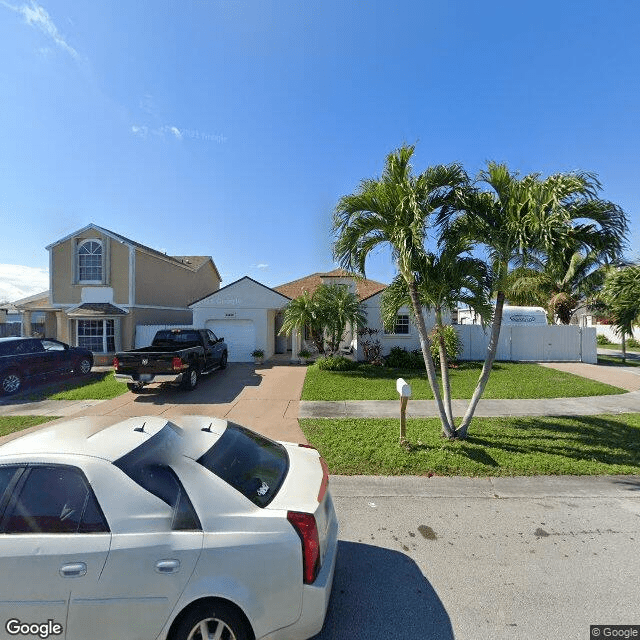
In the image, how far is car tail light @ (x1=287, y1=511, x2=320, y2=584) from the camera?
84.4 inches

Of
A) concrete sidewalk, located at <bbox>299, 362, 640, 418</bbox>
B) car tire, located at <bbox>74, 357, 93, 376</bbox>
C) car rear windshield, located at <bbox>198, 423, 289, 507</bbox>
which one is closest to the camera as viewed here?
car rear windshield, located at <bbox>198, 423, 289, 507</bbox>

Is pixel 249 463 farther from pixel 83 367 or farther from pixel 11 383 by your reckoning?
pixel 83 367

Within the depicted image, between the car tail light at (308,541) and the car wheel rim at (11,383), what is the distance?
12.2 m

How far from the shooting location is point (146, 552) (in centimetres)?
204

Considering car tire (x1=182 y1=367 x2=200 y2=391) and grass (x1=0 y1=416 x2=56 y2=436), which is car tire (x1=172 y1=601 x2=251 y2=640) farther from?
car tire (x1=182 y1=367 x2=200 y2=391)

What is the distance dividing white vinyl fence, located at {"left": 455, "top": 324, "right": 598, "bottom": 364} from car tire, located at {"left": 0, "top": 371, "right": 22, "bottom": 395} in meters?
16.6

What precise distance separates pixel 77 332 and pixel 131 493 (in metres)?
17.3

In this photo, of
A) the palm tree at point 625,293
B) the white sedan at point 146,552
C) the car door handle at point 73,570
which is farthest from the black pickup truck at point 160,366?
the palm tree at point 625,293

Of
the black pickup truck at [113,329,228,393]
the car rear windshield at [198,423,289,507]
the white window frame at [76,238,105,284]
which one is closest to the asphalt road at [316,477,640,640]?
the car rear windshield at [198,423,289,507]

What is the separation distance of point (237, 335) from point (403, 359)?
770cm

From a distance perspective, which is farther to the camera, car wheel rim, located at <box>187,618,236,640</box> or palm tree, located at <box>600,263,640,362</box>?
palm tree, located at <box>600,263,640,362</box>

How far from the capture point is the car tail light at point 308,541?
84.4 inches

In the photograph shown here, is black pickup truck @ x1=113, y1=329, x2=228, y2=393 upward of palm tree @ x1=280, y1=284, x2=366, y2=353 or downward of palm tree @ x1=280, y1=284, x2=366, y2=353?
downward

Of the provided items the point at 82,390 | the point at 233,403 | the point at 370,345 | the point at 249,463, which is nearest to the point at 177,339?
the point at 82,390
